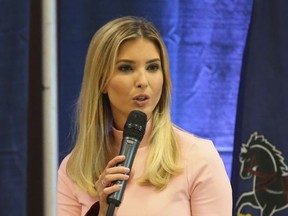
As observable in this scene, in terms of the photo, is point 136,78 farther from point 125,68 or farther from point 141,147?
point 141,147

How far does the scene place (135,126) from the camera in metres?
1.14

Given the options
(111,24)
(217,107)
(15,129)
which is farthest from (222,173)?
(217,107)

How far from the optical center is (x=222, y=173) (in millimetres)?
1270

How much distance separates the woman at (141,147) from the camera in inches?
49.4

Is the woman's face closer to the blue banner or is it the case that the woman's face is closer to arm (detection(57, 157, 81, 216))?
arm (detection(57, 157, 81, 216))

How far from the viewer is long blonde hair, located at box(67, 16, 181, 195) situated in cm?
129

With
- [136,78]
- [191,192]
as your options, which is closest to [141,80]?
[136,78]

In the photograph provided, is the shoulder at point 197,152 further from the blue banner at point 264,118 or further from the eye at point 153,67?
the blue banner at point 264,118

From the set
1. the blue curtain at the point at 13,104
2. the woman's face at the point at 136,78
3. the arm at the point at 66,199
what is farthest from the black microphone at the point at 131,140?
the blue curtain at the point at 13,104

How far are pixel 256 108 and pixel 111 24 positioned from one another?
2.56 feet

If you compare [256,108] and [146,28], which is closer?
[146,28]

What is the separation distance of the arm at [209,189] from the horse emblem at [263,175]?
702mm

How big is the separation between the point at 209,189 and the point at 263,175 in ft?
2.44

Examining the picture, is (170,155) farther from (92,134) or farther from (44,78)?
(44,78)
